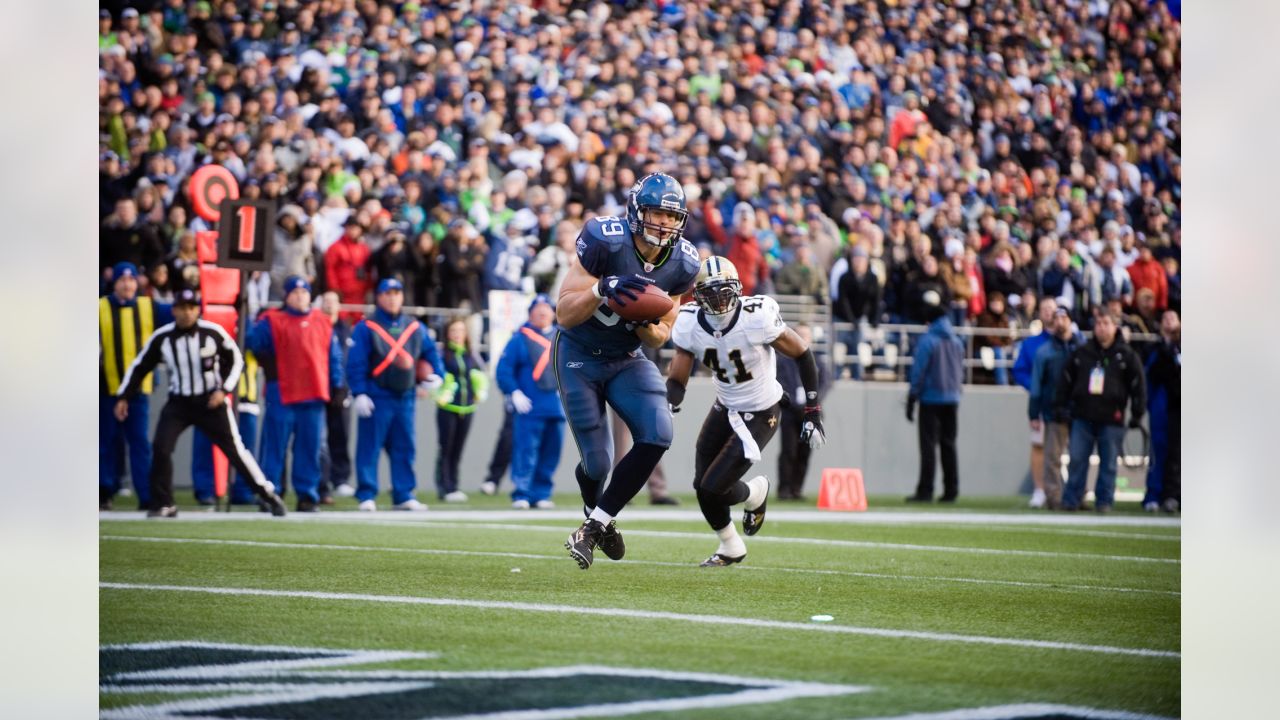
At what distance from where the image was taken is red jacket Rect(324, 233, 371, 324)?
13.5m

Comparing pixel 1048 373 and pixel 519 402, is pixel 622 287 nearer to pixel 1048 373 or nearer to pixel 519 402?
pixel 519 402

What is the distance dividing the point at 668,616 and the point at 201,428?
6.08 metres

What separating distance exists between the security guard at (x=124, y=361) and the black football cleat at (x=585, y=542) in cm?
588

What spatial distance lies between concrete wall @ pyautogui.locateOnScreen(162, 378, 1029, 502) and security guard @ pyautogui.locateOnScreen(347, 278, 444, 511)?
8.25 feet

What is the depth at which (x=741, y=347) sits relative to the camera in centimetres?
803

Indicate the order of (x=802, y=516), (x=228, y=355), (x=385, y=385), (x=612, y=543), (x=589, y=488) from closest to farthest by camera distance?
(x=612, y=543) < (x=589, y=488) < (x=228, y=355) < (x=802, y=516) < (x=385, y=385)

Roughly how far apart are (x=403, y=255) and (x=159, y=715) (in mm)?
9816

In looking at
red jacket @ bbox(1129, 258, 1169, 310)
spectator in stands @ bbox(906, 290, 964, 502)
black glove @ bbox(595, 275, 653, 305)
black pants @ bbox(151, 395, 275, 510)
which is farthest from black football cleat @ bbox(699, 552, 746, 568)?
red jacket @ bbox(1129, 258, 1169, 310)

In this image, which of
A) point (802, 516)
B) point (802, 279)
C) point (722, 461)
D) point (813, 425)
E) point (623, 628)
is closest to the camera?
point (623, 628)

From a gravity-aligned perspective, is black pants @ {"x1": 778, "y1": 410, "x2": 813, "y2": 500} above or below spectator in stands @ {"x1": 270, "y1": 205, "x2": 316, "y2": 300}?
below

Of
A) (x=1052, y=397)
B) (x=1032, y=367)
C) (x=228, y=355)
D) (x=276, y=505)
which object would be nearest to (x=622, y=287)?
(x=276, y=505)

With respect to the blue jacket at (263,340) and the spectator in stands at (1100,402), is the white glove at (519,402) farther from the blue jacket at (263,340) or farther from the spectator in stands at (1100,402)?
Result: the spectator in stands at (1100,402)

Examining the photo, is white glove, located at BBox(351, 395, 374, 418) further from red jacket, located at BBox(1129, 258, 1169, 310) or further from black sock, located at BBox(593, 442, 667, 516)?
red jacket, located at BBox(1129, 258, 1169, 310)
